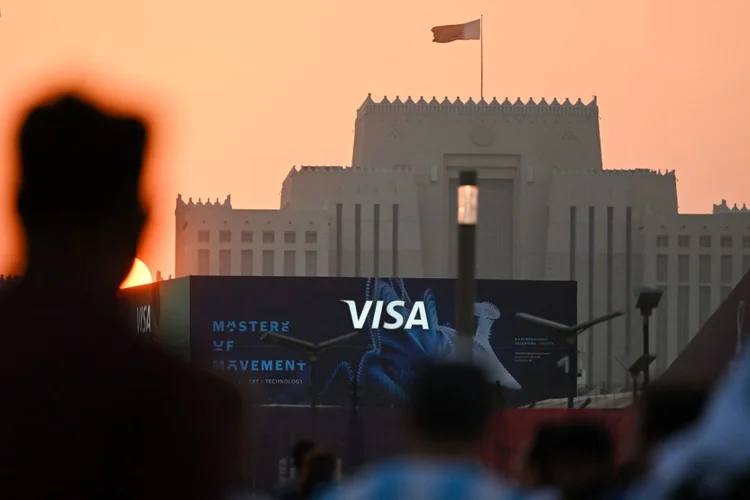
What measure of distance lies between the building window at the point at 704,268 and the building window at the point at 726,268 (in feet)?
1.85

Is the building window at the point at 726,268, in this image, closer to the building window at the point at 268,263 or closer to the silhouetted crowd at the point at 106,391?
the building window at the point at 268,263

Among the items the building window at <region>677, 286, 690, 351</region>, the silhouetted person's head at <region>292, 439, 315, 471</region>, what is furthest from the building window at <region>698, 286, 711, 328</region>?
the silhouetted person's head at <region>292, 439, 315, 471</region>


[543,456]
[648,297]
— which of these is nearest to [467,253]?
[543,456]

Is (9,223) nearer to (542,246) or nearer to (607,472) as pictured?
(607,472)

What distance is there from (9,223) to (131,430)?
534mm

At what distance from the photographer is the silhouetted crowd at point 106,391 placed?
11.0 ft

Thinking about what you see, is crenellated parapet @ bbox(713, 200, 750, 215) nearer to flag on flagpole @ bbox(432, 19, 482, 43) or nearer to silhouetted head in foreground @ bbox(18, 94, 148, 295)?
flag on flagpole @ bbox(432, 19, 482, 43)

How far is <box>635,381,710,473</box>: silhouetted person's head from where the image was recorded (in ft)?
19.3

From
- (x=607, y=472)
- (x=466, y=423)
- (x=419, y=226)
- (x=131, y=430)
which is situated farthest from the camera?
(x=419, y=226)

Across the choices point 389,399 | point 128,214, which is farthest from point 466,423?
point 389,399

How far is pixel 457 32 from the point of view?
258ft

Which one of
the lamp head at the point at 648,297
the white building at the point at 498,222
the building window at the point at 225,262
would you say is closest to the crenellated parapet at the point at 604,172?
the white building at the point at 498,222

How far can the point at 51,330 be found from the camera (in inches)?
136

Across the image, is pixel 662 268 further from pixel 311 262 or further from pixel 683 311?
pixel 311 262
